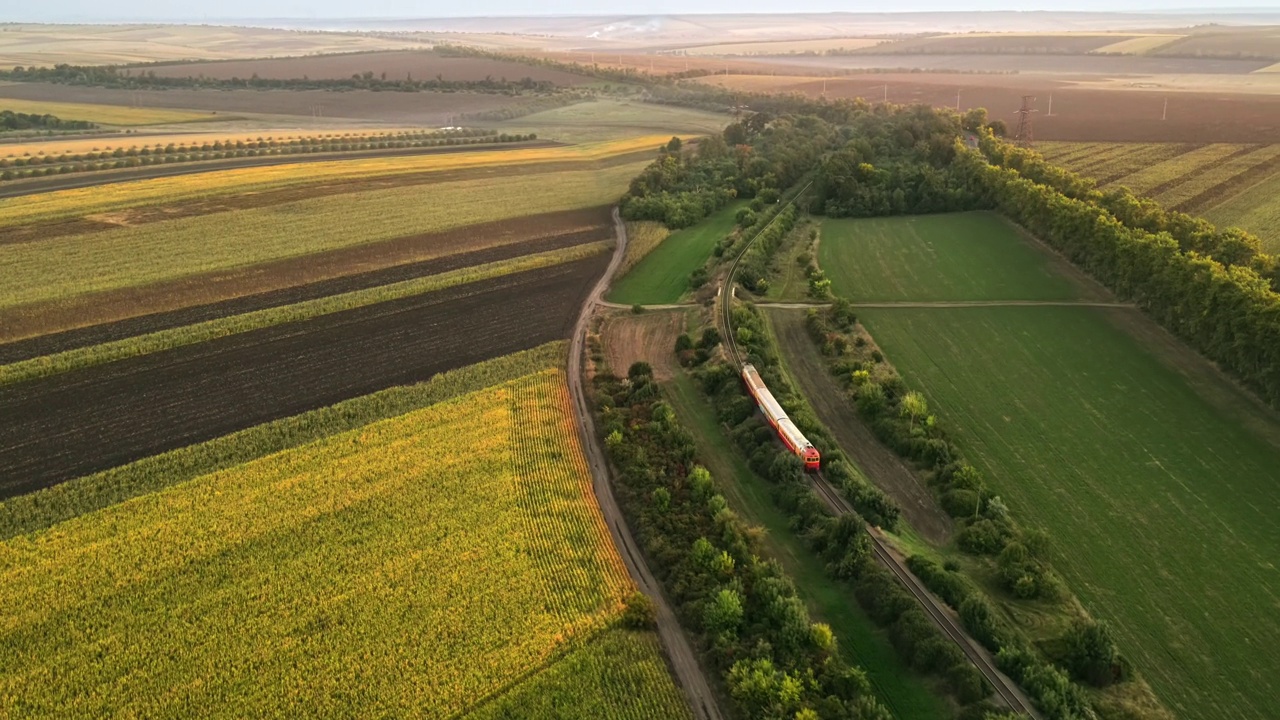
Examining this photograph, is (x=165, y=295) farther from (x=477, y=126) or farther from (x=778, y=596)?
(x=477, y=126)

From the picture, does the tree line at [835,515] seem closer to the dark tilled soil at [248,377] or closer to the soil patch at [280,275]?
the dark tilled soil at [248,377]

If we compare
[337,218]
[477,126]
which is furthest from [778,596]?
[477,126]

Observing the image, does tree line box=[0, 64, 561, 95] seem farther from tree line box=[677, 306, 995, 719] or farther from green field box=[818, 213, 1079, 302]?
tree line box=[677, 306, 995, 719]

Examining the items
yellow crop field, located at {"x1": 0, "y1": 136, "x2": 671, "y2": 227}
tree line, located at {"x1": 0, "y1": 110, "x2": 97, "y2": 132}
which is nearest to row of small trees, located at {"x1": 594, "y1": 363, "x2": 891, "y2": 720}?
yellow crop field, located at {"x1": 0, "y1": 136, "x2": 671, "y2": 227}

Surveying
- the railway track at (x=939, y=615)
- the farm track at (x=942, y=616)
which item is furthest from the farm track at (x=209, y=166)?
the farm track at (x=942, y=616)

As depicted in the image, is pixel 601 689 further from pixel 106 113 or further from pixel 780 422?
pixel 106 113

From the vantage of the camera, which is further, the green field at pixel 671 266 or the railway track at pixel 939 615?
the green field at pixel 671 266
